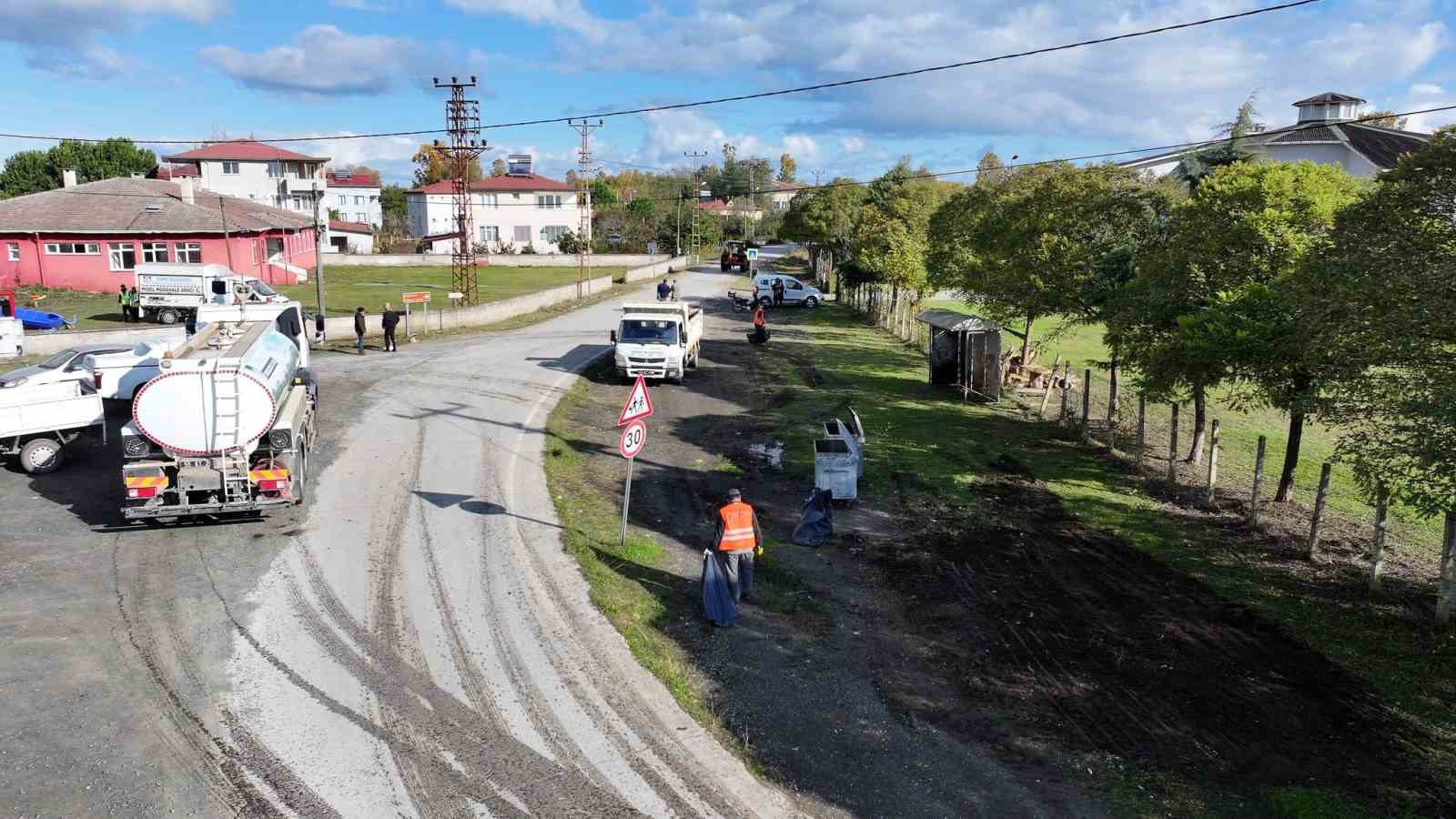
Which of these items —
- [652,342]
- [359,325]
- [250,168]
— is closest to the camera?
[652,342]

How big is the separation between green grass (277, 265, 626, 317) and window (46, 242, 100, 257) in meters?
8.19

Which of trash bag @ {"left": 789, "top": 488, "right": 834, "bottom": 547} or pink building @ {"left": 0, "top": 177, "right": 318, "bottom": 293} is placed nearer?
trash bag @ {"left": 789, "top": 488, "right": 834, "bottom": 547}

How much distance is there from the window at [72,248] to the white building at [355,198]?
251 ft

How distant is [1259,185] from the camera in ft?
50.2

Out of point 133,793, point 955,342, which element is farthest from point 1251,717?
point 955,342

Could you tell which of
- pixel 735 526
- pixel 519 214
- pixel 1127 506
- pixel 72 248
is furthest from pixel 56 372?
pixel 519 214

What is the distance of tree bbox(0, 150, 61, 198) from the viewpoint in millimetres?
85250

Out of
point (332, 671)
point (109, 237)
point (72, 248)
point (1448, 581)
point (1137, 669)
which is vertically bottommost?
point (1137, 669)

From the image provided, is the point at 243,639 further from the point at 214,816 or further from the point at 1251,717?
the point at 1251,717

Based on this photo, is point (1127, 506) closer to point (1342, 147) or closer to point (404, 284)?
point (1342, 147)

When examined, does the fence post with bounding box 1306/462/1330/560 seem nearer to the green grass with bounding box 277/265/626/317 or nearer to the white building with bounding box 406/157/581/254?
the green grass with bounding box 277/265/626/317

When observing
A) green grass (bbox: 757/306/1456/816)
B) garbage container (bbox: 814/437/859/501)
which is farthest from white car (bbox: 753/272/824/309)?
garbage container (bbox: 814/437/859/501)

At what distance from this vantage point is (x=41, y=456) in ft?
53.7

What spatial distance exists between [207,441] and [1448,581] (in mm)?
16333
